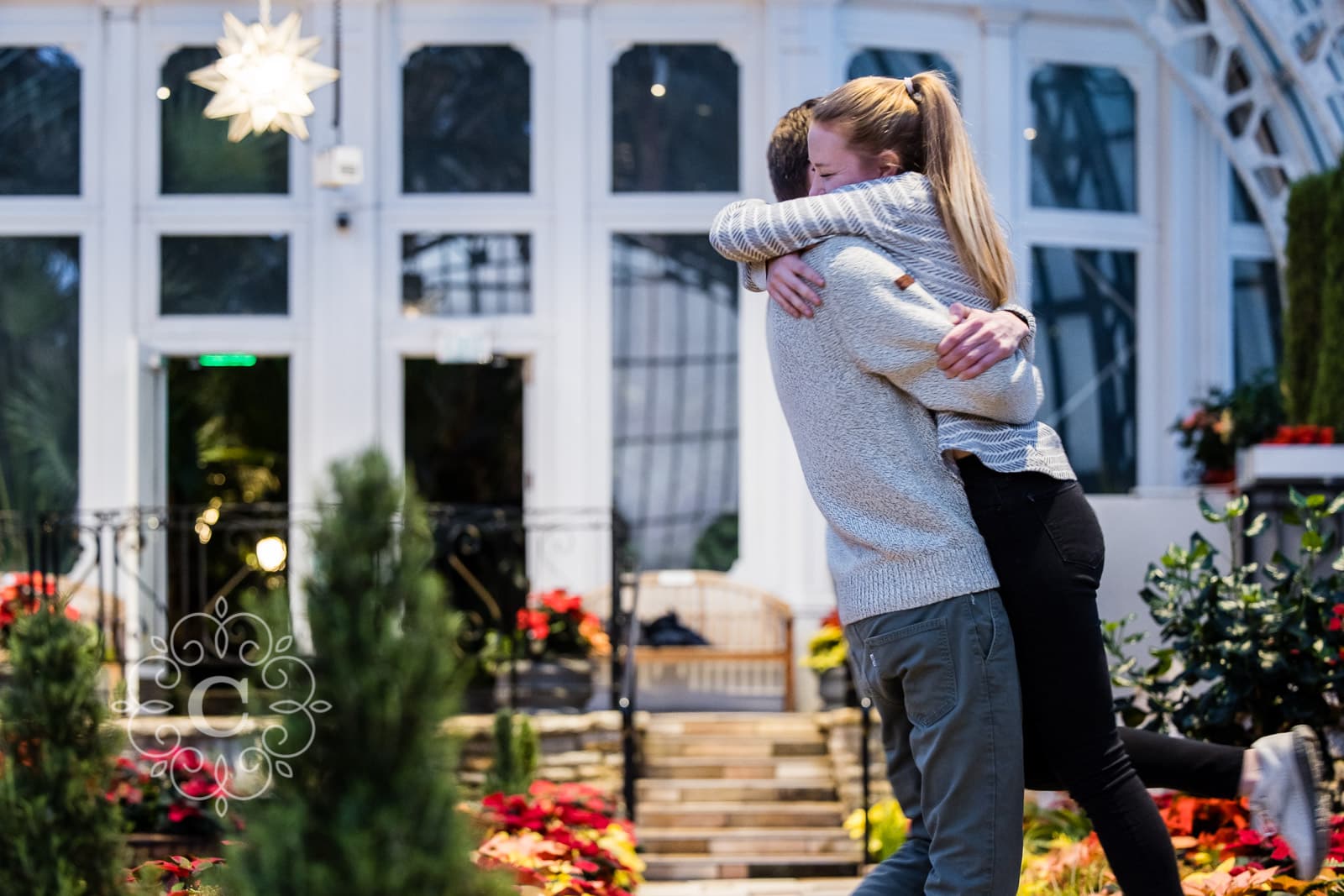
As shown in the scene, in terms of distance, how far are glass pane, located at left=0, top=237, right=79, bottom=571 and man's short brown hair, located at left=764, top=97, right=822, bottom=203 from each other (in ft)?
22.5

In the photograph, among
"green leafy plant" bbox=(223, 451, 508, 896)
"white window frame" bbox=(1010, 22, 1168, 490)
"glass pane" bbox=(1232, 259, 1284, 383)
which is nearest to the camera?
"green leafy plant" bbox=(223, 451, 508, 896)

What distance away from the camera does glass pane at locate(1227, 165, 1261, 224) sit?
8.90 meters

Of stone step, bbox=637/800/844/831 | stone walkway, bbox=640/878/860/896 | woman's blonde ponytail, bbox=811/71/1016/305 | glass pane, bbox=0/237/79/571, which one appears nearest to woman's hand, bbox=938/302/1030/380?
woman's blonde ponytail, bbox=811/71/1016/305

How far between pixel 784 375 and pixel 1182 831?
5.37 feet

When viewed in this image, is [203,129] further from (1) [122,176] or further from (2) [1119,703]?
(2) [1119,703]

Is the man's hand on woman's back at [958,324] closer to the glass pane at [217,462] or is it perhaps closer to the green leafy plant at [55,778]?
the green leafy plant at [55,778]

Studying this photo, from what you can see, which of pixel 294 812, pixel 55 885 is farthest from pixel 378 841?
pixel 55 885

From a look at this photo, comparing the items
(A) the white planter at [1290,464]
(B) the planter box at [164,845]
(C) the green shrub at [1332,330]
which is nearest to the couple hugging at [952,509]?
(A) the white planter at [1290,464]

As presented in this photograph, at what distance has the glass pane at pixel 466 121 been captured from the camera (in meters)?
8.46

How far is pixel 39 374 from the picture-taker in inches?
330

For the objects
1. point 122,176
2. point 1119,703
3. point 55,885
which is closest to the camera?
point 55,885

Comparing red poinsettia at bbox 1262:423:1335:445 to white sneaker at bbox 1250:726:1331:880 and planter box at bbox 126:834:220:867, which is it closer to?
white sneaker at bbox 1250:726:1331:880

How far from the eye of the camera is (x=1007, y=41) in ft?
28.2

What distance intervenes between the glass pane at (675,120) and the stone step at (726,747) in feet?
9.97
